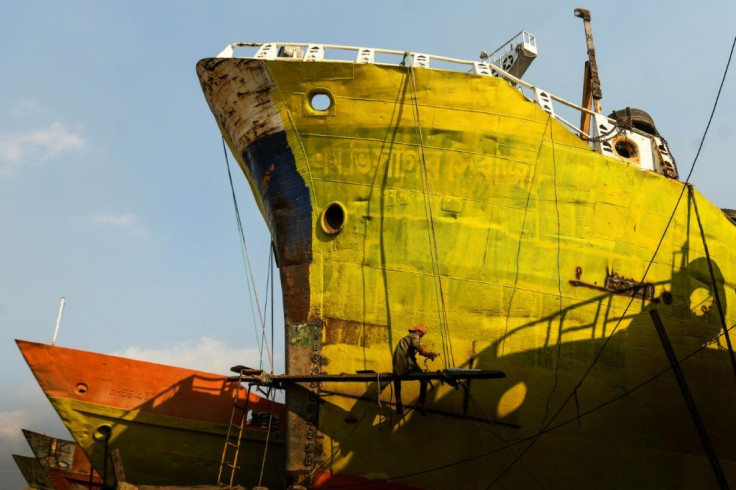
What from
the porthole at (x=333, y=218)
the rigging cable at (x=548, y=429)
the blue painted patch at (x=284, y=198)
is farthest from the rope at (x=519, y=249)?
the blue painted patch at (x=284, y=198)

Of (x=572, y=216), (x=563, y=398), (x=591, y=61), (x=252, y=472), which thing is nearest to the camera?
(x=563, y=398)

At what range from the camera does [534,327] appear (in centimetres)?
1023

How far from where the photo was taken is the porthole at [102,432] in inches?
436

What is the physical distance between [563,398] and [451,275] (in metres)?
2.47

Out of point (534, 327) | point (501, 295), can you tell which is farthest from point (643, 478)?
point (501, 295)

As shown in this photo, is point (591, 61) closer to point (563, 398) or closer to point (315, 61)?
point (315, 61)

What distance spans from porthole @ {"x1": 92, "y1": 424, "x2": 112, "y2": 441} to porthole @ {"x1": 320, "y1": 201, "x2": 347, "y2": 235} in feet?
15.9

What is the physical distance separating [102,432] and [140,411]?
0.70 meters

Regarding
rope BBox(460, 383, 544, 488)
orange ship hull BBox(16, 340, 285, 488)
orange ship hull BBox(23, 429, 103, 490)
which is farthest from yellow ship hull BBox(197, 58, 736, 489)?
orange ship hull BBox(23, 429, 103, 490)

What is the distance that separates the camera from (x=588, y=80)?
56.7 feet

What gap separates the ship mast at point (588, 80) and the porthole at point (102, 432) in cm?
1124

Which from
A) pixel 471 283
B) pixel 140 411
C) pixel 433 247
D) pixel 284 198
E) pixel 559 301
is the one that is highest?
pixel 284 198

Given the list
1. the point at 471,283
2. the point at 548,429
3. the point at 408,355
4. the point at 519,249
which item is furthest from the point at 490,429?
the point at 519,249

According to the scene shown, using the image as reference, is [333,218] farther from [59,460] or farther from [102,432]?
[59,460]
